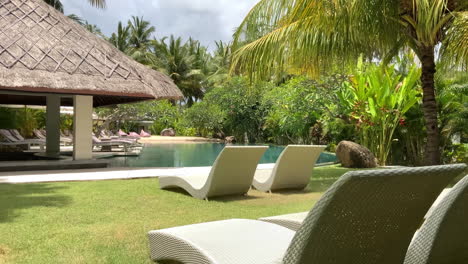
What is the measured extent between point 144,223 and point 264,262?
7.58 ft

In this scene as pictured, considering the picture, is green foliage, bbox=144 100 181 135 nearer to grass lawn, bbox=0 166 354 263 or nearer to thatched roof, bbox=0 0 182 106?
thatched roof, bbox=0 0 182 106

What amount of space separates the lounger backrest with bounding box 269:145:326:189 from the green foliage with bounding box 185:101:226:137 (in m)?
21.4

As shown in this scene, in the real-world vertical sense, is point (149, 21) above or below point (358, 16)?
above

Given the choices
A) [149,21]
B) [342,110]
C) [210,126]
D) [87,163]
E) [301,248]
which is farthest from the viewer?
[149,21]

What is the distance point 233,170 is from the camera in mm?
5887

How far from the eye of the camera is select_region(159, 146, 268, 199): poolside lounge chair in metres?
5.63

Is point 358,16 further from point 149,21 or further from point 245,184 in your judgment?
point 149,21

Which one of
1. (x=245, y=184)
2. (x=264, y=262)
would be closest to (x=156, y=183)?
(x=245, y=184)

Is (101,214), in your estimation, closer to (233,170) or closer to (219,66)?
(233,170)

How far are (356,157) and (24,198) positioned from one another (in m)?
7.80

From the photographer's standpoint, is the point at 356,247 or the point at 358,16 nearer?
the point at 356,247

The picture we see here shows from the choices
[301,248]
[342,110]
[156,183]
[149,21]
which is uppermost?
[149,21]

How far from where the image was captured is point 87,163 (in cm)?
998

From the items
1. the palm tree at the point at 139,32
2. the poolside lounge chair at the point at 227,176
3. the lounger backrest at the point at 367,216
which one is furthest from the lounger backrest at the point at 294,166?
the palm tree at the point at 139,32
